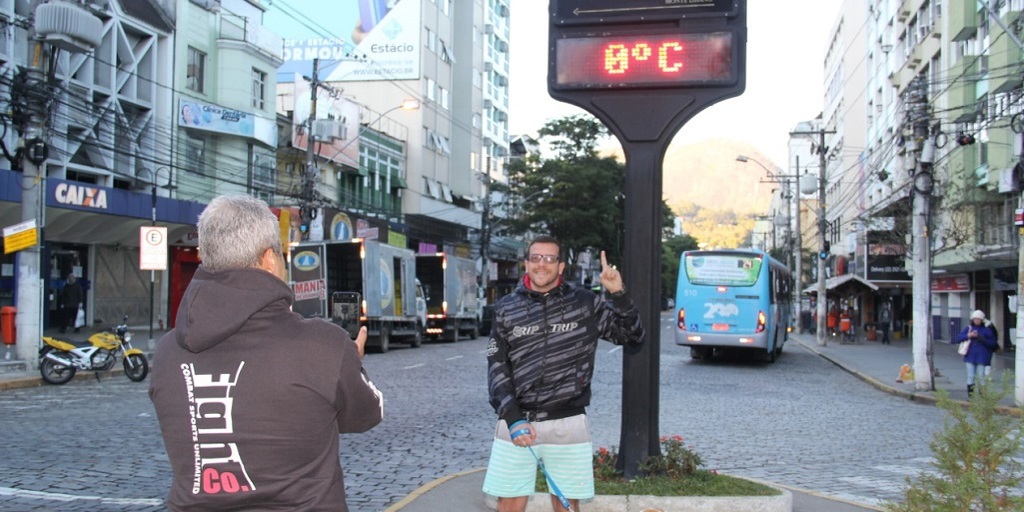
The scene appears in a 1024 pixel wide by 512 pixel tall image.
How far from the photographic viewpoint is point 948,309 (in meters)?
41.7

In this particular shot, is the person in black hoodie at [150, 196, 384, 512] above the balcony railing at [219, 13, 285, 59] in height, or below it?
below

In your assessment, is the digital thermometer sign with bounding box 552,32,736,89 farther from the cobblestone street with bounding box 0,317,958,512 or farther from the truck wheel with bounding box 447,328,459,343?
the truck wheel with bounding box 447,328,459,343

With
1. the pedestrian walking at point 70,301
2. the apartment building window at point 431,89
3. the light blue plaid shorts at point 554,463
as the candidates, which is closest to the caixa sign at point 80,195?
the pedestrian walking at point 70,301

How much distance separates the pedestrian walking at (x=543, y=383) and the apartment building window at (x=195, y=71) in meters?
30.3

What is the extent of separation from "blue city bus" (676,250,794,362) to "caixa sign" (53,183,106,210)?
54.0 ft

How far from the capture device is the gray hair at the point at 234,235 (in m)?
2.72

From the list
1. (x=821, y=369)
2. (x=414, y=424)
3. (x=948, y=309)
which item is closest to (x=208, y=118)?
(x=821, y=369)

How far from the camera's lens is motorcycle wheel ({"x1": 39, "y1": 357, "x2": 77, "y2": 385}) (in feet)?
52.5

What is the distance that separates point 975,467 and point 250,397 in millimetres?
3273

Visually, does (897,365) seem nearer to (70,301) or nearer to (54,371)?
(54,371)

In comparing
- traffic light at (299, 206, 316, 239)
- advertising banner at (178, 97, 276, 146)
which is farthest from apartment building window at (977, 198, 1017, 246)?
advertising banner at (178, 97, 276, 146)

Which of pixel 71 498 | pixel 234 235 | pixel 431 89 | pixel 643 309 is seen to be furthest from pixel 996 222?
pixel 431 89

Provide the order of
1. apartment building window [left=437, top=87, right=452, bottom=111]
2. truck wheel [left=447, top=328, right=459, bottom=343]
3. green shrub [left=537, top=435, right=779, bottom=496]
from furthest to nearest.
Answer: apartment building window [left=437, top=87, right=452, bottom=111], truck wheel [left=447, top=328, right=459, bottom=343], green shrub [left=537, top=435, right=779, bottom=496]

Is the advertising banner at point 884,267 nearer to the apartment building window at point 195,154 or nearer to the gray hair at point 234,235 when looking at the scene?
the apartment building window at point 195,154
